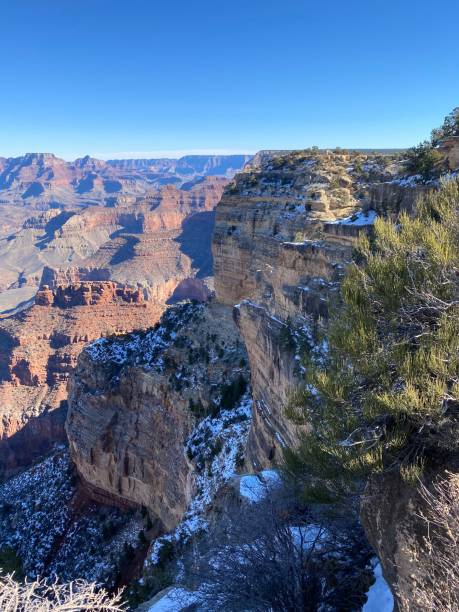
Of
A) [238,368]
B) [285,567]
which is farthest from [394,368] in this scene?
[238,368]

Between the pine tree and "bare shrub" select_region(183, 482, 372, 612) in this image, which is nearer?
the pine tree

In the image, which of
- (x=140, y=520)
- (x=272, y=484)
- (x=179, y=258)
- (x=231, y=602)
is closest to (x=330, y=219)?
(x=272, y=484)

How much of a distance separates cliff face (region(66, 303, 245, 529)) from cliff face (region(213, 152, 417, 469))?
14.0ft

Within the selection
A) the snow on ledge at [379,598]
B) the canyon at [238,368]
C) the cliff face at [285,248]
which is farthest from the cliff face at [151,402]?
the snow on ledge at [379,598]

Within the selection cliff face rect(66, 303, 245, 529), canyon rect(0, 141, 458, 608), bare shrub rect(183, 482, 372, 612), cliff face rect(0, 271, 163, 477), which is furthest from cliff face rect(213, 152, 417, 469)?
cliff face rect(0, 271, 163, 477)

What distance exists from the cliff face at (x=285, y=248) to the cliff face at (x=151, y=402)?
4279 mm

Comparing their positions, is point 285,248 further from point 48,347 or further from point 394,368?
point 48,347

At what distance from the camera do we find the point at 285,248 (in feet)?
58.5

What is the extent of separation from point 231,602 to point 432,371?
17.9 feet

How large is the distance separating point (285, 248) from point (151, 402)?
16.2 meters

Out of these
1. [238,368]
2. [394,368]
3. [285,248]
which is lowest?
[238,368]

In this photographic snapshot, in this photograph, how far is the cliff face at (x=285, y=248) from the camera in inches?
609

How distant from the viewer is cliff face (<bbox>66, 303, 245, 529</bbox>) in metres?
26.3

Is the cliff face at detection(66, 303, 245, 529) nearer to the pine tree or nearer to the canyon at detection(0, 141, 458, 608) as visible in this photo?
the canyon at detection(0, 141, 458, 608)
